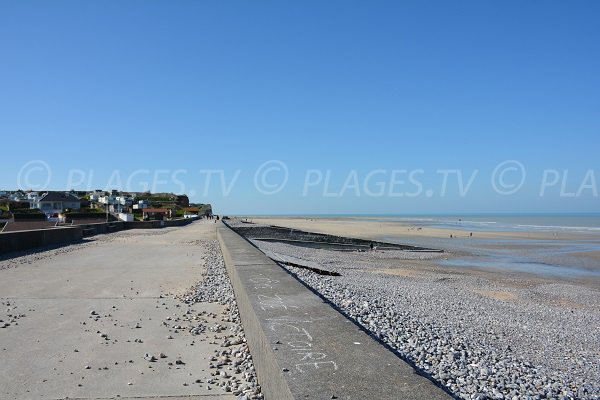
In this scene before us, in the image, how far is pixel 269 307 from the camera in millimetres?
6207


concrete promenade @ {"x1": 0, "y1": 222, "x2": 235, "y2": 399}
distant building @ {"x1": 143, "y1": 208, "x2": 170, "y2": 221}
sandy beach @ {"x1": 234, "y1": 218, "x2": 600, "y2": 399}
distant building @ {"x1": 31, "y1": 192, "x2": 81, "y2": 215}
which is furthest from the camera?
distant building @ {"x1": 31, "y1": 192, "x2": 81, "y2": 215}

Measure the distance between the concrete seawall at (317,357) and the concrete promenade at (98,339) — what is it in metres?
0.75

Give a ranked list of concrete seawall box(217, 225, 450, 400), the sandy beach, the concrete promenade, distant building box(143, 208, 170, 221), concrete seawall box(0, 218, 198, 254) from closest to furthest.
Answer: concrete seawall box(217, 225, 450, 400)
the concrete promenade
the sandy beach
concrete seawall box(0, 218, 198, 254)
distant building box(143, 208, 170, 221)

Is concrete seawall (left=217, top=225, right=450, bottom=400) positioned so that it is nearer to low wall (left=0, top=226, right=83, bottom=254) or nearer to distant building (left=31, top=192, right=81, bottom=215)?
low wall (left=0, top=226, right=83, bottom=254)

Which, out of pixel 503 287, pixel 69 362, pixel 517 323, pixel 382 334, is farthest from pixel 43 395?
pixel 503 287

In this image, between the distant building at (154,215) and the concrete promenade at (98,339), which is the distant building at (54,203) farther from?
the concrete promenade at (98,339)

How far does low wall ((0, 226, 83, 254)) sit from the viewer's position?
19703 millimetres

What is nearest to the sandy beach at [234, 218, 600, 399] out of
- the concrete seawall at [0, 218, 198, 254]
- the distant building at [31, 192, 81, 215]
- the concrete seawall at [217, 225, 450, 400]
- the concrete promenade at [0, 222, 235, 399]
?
the concrete seawall at [217, 225, 450, 400]

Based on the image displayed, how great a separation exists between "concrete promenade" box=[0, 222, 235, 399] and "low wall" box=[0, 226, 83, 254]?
24.6ft

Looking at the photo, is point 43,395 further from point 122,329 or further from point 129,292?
point 129,292

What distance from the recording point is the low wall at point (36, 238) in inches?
776

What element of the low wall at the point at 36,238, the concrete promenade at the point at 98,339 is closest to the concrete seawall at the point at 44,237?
the low wall at the point at 36,238

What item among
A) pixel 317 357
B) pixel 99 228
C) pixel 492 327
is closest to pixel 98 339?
pixel 317 357

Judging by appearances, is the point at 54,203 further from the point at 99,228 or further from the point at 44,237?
the point at 44,237
